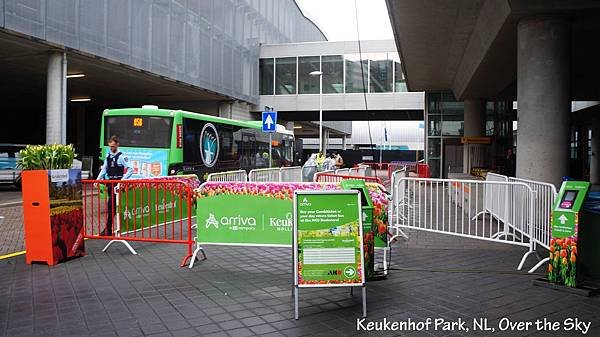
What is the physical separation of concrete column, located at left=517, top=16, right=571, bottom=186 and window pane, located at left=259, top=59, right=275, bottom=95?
28.2 m

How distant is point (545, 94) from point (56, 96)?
17339 mm

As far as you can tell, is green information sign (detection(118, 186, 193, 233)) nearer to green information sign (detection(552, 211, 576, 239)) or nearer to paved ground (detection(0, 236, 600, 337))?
paved ground (detection(0, 236, 600, 337))

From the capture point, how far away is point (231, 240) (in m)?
6.76

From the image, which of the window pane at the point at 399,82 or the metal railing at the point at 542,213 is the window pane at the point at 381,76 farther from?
the metal railing at the point at 542,213

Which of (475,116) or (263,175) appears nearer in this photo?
(263,175)

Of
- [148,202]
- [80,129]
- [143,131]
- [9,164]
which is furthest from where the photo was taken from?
[80,129]

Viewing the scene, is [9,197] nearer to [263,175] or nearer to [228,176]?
[263,175]

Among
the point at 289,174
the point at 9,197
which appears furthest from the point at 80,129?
the point at 289,174

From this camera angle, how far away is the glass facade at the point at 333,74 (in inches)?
1407

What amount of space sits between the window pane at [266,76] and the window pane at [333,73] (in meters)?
4.01

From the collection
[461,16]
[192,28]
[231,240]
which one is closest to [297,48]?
[192,28]

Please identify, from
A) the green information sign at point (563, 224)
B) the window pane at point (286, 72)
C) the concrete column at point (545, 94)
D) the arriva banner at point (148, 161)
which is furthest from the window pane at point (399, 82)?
the green information sign at point (563, 224)

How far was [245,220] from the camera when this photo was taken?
6.71m

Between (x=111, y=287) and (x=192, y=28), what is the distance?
78.4 ft
